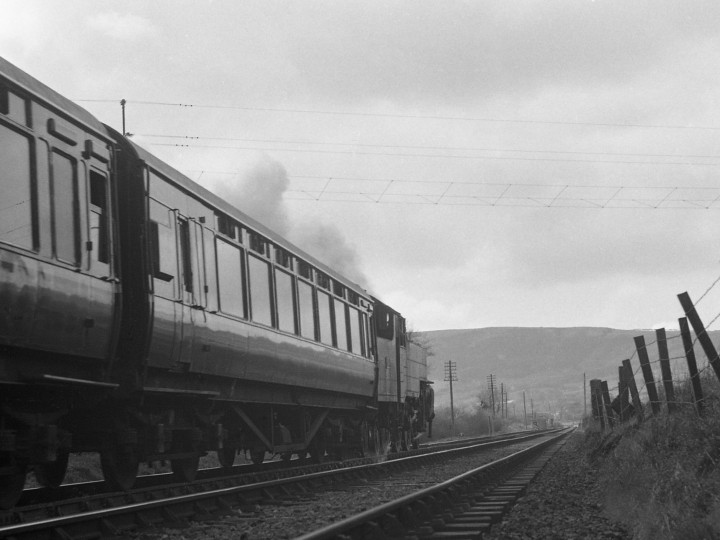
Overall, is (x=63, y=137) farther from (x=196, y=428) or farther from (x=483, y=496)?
(x=483, y=496)

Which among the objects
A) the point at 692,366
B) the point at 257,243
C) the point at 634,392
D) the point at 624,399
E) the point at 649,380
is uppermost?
the point at 257,243

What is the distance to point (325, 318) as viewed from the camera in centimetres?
1706

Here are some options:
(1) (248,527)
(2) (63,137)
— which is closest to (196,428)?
(1) (248,527)

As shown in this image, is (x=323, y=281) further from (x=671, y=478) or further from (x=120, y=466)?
(x=671, y=478)

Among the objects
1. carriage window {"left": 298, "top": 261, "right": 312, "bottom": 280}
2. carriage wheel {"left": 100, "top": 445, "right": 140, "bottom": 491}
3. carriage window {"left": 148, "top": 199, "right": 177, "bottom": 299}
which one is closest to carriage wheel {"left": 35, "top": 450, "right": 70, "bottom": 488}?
carriage wheel {"left": 100, "top": 445, "right": 140, "bottom": 491}

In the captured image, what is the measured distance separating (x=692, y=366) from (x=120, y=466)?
6.75 metres

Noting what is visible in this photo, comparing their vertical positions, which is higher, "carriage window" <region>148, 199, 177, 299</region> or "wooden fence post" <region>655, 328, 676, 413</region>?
"carriage window" <region>148, 199, 177, 299</region>

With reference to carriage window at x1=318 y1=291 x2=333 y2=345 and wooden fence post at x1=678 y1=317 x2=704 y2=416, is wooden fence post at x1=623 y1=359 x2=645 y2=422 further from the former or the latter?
carriage window at x1=318 y1=291 x2=333 y2=345

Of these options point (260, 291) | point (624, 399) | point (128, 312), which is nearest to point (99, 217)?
point (128, 312)

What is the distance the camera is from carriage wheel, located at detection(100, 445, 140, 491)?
10383 millimetres

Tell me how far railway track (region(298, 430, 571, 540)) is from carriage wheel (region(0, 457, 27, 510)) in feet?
9.98

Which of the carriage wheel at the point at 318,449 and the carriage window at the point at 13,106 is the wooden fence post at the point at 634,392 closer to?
the carriage wheel at the point at 318,449

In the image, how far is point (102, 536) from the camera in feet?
26.7

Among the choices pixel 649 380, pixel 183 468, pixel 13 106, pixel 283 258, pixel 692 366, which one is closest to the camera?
pixel 13 106
